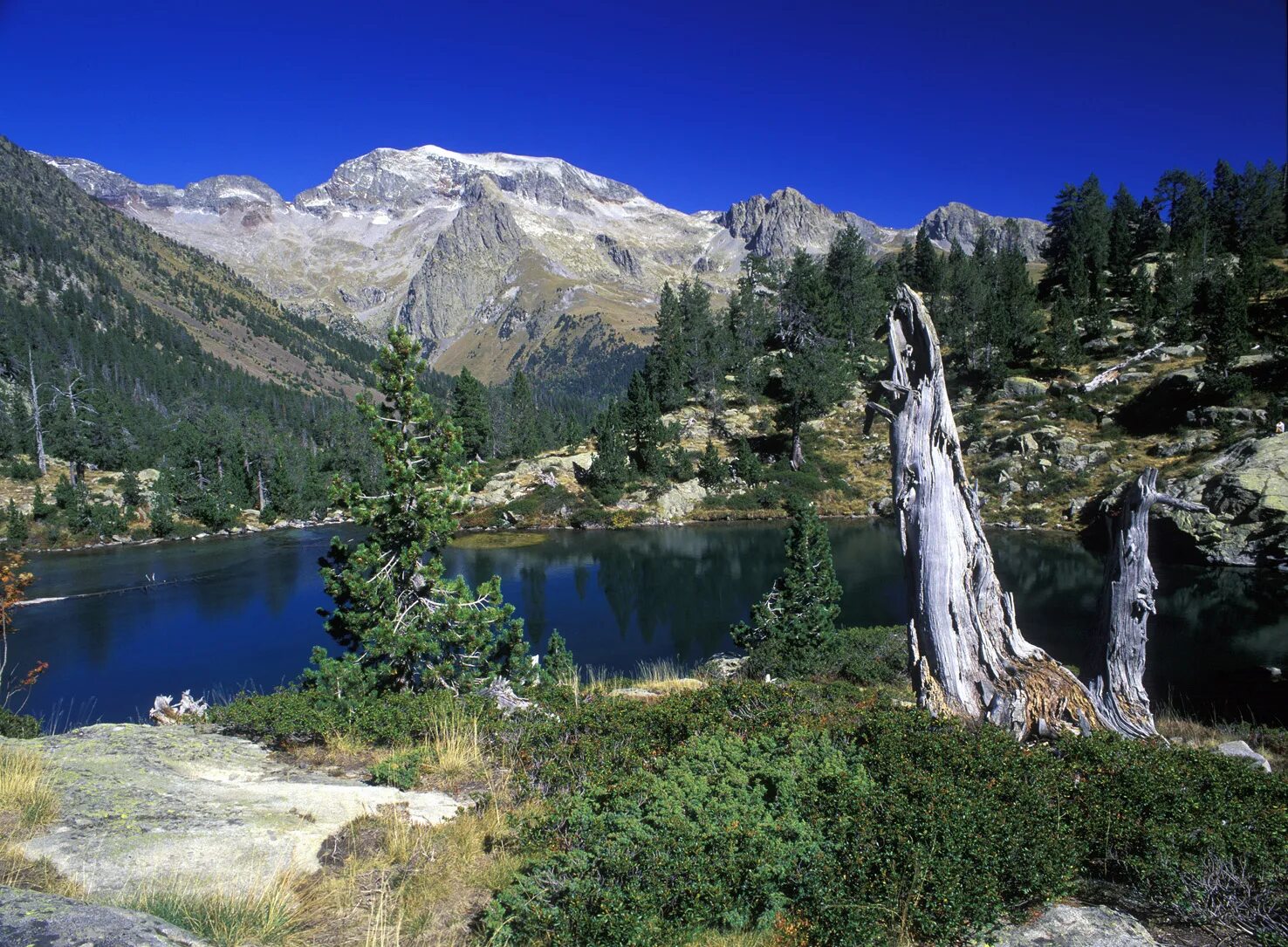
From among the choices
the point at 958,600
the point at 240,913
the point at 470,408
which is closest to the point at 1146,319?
the point at 470,408

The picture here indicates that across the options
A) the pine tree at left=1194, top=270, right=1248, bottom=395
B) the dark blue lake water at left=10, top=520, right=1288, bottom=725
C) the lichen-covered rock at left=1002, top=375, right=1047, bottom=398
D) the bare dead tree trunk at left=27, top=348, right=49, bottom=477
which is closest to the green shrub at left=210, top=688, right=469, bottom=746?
the dark blue lake water at left=10, top=520, right=1288, bottom=725

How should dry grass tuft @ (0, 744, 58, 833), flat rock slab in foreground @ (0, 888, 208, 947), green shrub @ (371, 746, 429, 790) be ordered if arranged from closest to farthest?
flat rock slab in foreground @ (0, 888, 208, 947) → dry grass tuft @ (0, 744, 58, 833) → green shrub @ (371, 746, 429, 790)

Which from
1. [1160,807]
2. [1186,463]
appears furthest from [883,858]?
[1186,463]

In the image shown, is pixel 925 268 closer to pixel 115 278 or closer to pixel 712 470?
pixel 712 470

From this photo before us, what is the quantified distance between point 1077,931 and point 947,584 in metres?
4.73

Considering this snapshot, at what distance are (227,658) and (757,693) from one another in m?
29.6

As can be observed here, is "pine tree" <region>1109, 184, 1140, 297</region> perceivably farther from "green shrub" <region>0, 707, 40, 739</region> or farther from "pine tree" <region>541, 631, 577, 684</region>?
"green shrub" <region>0, 707, 40, 739</region>

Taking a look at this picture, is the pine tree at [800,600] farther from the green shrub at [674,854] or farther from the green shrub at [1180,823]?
the green shrub at [674,854]

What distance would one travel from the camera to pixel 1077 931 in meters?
4.61

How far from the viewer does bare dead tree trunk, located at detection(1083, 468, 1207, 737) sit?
982 centimetres

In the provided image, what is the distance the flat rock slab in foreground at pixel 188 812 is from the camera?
5.33 m

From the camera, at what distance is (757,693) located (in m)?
8.62

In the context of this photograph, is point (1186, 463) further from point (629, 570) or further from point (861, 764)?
point (861, 764)

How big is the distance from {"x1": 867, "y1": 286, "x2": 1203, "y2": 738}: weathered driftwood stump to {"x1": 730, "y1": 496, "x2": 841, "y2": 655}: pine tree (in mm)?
10216
